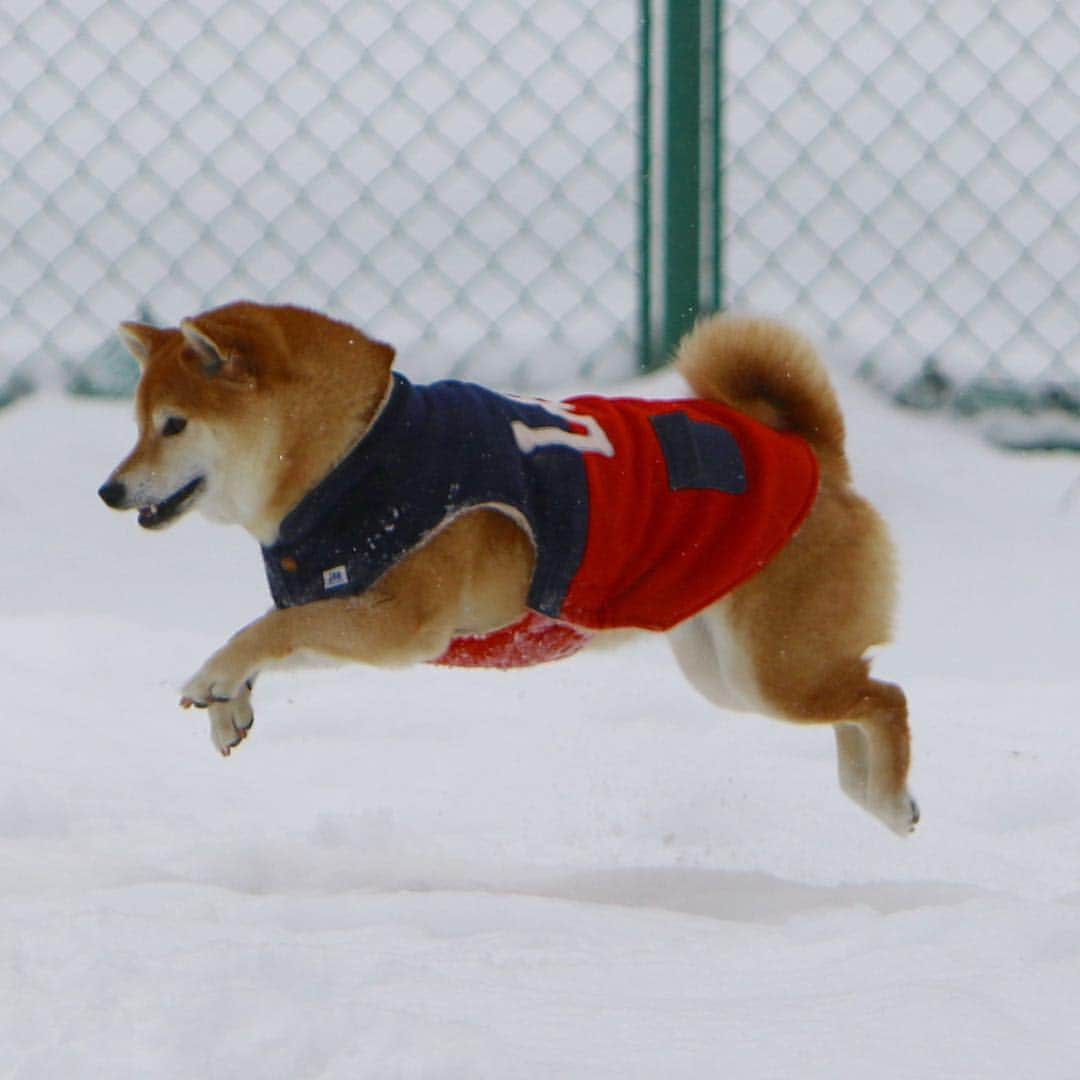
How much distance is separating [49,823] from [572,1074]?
115 cm

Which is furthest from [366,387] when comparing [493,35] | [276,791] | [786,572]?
[493,35]

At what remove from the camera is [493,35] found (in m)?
4.46

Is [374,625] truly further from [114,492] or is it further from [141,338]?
[141,338]

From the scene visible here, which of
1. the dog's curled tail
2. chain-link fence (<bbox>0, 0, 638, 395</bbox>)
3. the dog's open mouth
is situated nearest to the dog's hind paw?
the dog's open mouth

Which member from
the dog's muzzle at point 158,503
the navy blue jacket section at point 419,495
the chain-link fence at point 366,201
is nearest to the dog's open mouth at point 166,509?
the dog's muzzle at point 158,503

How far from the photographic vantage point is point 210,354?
197cm

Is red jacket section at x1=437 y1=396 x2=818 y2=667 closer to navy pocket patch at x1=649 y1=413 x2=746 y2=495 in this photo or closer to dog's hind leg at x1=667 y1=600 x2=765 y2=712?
navy pocket patch at x1=649 y1=413 x2=746 y2=495

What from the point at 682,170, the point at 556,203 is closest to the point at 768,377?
the point at 682,170

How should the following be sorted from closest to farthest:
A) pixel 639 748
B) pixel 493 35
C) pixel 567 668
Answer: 1. pixel 639 748
2. pixel 567 668
3. pixel 493 35

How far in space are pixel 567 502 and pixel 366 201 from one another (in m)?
2.13

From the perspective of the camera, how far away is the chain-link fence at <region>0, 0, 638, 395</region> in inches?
155

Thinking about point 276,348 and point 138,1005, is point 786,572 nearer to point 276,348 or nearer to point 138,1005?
point 276,348

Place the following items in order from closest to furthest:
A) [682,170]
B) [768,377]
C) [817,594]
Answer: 1. [817,594]
2. [768,377]
3. [682,170]

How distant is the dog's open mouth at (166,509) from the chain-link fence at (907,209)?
2.10 meters
